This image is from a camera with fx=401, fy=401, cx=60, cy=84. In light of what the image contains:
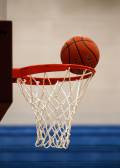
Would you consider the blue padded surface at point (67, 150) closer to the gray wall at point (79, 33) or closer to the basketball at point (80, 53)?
the gray wall at point (79, 33)

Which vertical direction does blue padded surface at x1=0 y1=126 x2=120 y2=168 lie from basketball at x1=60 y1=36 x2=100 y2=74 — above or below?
below

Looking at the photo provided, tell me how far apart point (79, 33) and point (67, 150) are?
1169 mm

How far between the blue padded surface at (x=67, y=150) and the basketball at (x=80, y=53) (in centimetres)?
174

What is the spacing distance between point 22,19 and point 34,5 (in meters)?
0.19

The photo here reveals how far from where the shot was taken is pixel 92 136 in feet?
13.0

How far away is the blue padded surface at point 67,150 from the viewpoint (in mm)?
3846

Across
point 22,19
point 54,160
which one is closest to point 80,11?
point 22,19

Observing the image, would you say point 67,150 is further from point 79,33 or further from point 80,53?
point 80,53

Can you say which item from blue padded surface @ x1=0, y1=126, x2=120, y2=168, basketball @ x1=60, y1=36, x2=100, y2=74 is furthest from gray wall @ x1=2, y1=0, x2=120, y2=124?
basketball @ x1=60, y1=36, x2=100, y2=74

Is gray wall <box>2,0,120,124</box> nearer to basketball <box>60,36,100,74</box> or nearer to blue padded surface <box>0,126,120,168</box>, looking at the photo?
blue padded surface <box>0,126,120,168</box>

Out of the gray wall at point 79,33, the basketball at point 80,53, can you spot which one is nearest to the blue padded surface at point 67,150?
the gray wall at point 79,33

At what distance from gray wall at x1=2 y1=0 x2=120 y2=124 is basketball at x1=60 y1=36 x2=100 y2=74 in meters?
1.70

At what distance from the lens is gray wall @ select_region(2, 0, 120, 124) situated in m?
3.97

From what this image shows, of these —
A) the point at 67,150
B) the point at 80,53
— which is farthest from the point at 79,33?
the point at 80,53
